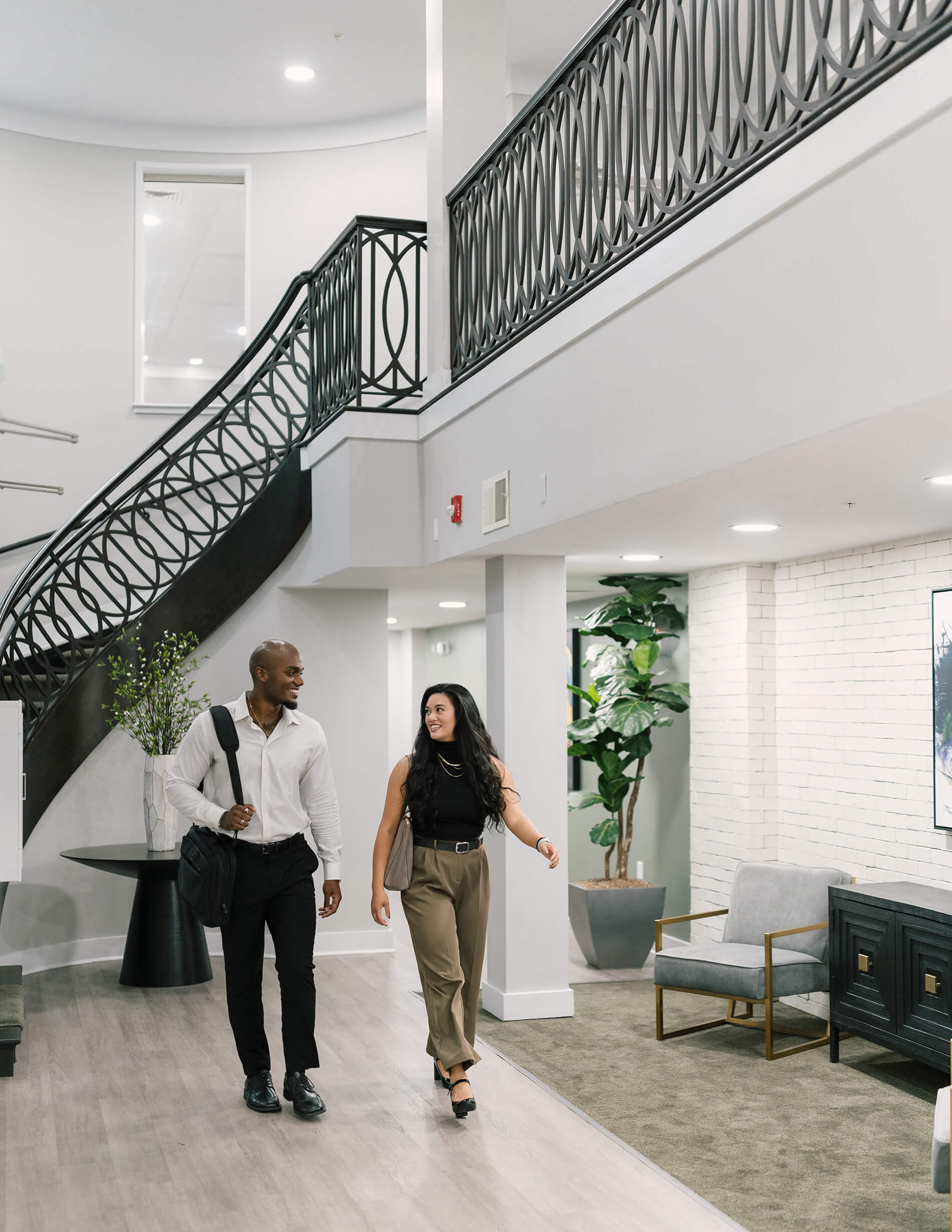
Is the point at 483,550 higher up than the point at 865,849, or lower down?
higher up

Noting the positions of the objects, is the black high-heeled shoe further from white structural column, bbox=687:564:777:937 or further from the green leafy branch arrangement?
the green leafy branch arrangement

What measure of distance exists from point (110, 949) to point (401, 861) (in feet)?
11.9

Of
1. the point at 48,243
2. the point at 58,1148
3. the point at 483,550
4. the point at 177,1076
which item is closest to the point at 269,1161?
the point at 58,1148

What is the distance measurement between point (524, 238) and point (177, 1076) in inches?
144

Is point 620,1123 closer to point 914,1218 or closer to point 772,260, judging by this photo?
point 914,1218

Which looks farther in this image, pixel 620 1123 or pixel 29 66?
pixel 29 66

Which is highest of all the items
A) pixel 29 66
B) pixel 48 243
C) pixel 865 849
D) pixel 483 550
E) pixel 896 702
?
pixel 29 66

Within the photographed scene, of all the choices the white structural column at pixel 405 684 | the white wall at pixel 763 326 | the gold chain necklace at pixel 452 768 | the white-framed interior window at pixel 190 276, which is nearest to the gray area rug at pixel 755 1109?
the gold chain necklace at pixel 452 768

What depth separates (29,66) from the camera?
27.6ft

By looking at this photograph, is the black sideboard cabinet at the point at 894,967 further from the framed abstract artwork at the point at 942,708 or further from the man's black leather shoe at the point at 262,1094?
the man's black leather shoe at the point at 262,1094

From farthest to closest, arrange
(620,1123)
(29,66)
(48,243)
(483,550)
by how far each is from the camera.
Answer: (48,243)
(29,66)
(483,550)
(620,1123)

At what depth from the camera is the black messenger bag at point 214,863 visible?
4.08m

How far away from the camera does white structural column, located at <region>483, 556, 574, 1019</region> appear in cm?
577

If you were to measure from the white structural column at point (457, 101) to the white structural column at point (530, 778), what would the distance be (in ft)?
3.73
